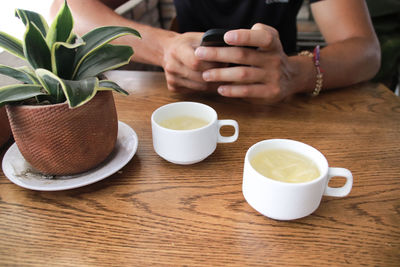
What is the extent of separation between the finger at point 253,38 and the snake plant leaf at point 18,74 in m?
0.40

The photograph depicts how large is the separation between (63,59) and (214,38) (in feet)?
1.15

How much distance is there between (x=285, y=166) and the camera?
0.48 metres

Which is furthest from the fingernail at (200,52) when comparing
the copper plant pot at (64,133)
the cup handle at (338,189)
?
the cup handle at (338,189)

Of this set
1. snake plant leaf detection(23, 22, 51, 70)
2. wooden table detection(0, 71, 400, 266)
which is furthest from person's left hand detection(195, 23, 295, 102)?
snake plant leaf detection(23, 22, 51, 70)

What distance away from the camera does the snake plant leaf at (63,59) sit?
0.47m

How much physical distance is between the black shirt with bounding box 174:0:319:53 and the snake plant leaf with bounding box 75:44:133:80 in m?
0.78

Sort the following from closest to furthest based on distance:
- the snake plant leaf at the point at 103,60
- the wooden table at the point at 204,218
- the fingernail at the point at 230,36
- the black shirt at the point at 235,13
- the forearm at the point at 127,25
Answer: the wooden table at the point at 204,218
the snake plant leaf at the point at 103,60
the fingernail at the point at 230,36
the forearm at the point at 127,25
the black shirt at the point at 235,13

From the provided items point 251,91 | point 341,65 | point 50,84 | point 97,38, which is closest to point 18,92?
point 50,84

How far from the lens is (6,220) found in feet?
1.52

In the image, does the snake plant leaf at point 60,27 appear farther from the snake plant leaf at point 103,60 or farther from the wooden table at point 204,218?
the wooden table at point 204,218

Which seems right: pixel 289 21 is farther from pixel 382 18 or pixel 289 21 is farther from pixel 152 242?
pixel 152 242

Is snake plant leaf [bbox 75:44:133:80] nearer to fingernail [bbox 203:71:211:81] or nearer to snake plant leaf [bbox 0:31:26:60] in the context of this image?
snake plant leaf [bbox 0:31:26:60]

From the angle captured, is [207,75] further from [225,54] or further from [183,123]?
[183,123]

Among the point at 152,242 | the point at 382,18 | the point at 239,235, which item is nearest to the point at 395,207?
the point at 239,235
